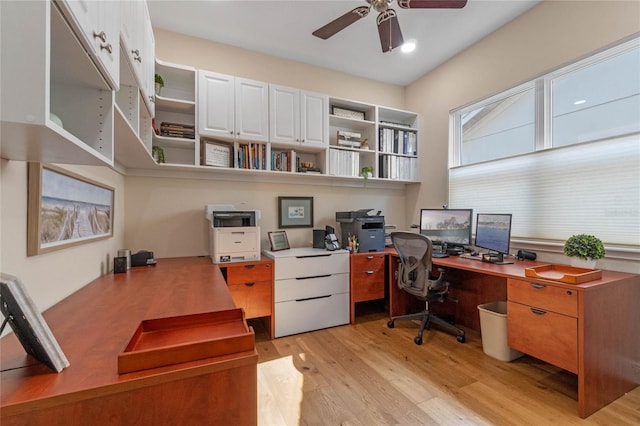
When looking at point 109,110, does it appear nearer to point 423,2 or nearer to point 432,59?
point 423,2

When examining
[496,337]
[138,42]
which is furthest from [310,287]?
[138,42]

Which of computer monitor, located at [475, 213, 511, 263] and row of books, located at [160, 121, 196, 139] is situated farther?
row of books, located at [160, 121, 196, 139]

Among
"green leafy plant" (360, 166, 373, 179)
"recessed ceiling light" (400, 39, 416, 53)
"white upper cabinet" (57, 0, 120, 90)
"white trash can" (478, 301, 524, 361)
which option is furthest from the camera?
"green leafy plant" (360, 166, 373, 179)

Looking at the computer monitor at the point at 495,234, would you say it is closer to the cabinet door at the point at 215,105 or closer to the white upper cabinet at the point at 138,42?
the cabinet door at the point at 215,105

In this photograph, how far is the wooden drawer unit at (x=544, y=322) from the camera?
156 centimetres

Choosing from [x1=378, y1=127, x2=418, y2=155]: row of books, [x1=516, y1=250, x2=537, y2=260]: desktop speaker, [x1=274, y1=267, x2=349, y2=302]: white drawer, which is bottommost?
[x1=274, y1=267, x2=349, y2=302]: white drawer

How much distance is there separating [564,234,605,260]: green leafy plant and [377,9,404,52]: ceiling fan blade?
6.26 feet

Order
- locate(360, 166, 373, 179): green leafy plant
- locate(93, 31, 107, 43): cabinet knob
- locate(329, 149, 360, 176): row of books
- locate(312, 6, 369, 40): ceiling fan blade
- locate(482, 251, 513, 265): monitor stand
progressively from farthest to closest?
locate(360, 166, 373, 179): green leafy plant, locate(329, 149, 360, 176): row of books, locate(482, 251, 513, 265): monitor stand, locate(312, 6, 369, 40): ceiling fan blade, locate(93, 31, 107, 43): cabinet knob

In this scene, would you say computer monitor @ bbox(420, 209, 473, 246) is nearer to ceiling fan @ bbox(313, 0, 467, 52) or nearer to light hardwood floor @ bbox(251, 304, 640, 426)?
light hardwood floor @ bbox(251, 304, 640, 426)

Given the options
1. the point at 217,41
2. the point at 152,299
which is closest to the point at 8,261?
the point at 152,299

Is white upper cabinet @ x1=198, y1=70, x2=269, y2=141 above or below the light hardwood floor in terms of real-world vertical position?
above

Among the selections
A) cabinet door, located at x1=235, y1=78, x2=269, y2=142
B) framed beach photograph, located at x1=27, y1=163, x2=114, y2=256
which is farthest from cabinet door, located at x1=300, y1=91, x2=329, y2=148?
framed beach photograph, located at x1=27, y1=163, x2=114, y2=256

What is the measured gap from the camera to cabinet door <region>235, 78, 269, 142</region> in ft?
8.53

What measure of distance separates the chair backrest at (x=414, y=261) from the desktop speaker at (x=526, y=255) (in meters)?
0.76
